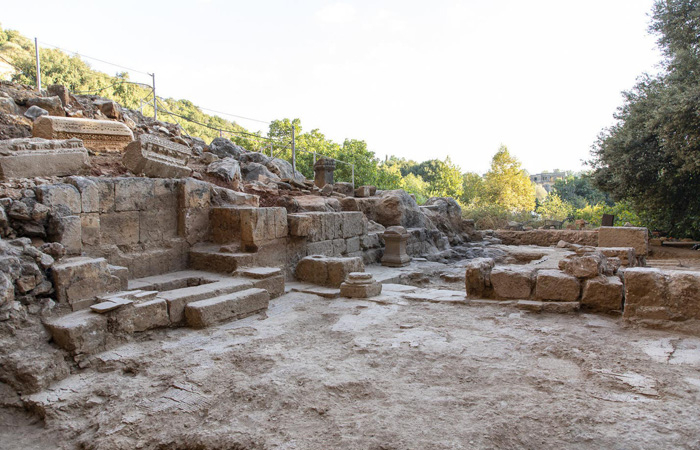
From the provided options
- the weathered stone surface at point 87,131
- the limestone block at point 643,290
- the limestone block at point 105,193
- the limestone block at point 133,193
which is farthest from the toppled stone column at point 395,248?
the limestone block at point 105,193

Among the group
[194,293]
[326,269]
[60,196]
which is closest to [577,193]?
[326,269]

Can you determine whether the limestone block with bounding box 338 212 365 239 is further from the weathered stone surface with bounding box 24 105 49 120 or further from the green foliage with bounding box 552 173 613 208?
the green foliage with bounding box 552 173 613 208

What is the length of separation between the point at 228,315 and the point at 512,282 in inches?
138

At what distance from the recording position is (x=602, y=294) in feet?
16.1

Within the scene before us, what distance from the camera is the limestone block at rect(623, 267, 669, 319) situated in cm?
439

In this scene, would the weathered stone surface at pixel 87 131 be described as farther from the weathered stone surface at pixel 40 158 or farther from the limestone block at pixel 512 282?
the limestone block at pixel 512 282

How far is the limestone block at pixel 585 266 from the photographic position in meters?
5.04

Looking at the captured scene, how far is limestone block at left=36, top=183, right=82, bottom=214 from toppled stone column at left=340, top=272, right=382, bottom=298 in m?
3.38

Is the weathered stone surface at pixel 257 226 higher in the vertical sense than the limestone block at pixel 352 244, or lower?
higher

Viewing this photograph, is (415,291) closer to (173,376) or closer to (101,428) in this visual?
(173,376)

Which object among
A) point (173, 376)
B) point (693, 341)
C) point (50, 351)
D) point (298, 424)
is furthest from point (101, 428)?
point (693, 341)

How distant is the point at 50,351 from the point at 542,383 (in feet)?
12.5

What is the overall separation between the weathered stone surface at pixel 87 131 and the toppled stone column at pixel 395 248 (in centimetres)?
532

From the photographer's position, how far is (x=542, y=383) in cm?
315
